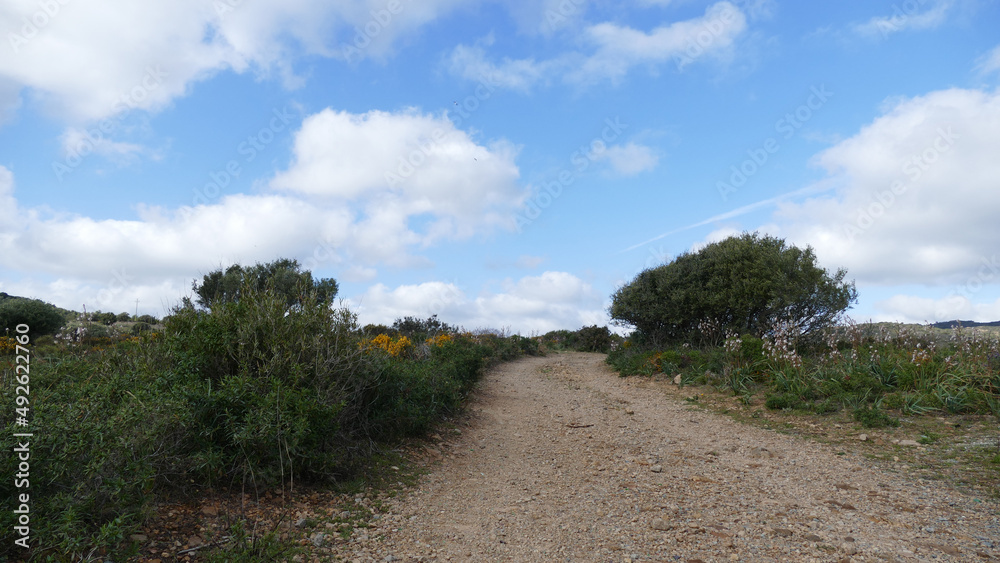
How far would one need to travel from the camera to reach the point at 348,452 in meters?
5.63

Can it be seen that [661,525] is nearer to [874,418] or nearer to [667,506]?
[667,506]

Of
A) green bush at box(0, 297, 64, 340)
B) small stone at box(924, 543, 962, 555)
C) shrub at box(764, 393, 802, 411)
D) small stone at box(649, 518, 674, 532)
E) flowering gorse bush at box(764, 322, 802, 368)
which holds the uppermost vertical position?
green bush at box(0, 297, 64, 340)

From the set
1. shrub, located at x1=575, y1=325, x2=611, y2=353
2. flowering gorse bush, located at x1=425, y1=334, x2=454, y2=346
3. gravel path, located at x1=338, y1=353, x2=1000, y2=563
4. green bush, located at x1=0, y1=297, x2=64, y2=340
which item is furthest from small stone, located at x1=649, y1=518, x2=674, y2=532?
shrub, located at x1=575, y1=325, x2=611, y2=353

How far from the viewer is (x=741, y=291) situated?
1584 centimetres

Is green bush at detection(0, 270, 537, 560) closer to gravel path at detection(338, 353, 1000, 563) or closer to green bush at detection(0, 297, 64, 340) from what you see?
gravel path at detection(338, 353, 1000, 563)

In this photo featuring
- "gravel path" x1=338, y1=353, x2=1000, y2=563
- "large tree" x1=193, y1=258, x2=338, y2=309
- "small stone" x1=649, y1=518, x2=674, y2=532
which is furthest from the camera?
"large tree" x1=193, y1=258, x2=338, y2=309

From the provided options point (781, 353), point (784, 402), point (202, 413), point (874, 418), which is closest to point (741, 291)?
point (781, 353)

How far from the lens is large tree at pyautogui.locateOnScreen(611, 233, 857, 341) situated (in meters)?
15.5

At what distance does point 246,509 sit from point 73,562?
1.42 metres

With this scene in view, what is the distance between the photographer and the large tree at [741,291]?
15461mm

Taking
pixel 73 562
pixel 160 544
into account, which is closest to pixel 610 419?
pixel 160 544

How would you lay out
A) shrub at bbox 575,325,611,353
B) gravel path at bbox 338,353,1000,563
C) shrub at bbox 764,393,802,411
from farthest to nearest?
1. shrub at bbox 575,325,611,353
2. shrub at bbox 764,393,802,411
3. gravel path at bbox 338,353,1000,563

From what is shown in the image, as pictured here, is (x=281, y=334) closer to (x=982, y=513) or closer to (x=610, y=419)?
(x=610, y=419)

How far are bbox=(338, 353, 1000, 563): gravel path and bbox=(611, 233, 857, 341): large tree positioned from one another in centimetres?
853
